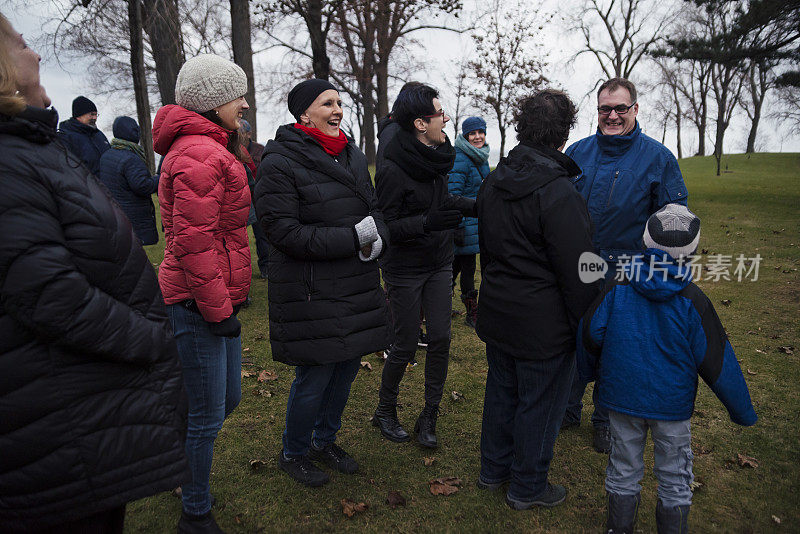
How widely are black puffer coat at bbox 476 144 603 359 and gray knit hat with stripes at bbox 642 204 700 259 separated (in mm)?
351

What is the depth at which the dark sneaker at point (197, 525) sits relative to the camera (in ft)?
9.09

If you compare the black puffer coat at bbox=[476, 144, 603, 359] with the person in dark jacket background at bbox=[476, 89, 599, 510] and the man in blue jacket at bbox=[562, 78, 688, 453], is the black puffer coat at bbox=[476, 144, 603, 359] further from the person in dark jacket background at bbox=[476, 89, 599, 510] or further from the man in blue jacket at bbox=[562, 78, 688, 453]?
the man in blue jacket at bbox=[562, 78, 688, 453]

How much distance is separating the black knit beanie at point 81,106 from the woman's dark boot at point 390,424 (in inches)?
213

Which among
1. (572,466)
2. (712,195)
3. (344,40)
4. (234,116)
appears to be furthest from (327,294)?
(344,40)

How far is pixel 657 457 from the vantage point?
2.63 metres

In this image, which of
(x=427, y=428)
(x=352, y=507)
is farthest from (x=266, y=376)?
(x=352, y=507)

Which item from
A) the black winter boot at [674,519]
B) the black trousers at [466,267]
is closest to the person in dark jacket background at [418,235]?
the black winter boot at [674,519]

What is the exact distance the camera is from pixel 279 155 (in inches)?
112

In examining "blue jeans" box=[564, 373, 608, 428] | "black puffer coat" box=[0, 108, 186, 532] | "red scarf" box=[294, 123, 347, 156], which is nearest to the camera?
"black puffer coat" box=[0, 108, 186, 532]

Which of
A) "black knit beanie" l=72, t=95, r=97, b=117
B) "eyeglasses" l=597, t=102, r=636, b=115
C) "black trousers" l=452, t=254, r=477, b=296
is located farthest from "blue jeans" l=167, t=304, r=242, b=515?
"black knit beanie" l=72, t=95, r=97, b=117

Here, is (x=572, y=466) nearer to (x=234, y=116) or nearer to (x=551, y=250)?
(x=551, y=250)

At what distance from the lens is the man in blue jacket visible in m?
3.40

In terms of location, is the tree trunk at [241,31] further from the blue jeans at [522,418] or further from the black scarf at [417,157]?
the blue jeans at [522,418]

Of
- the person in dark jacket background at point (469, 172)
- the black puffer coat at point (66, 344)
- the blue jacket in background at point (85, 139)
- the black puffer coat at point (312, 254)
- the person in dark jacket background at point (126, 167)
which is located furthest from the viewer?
the blue jacket in background at point (85, 139)
